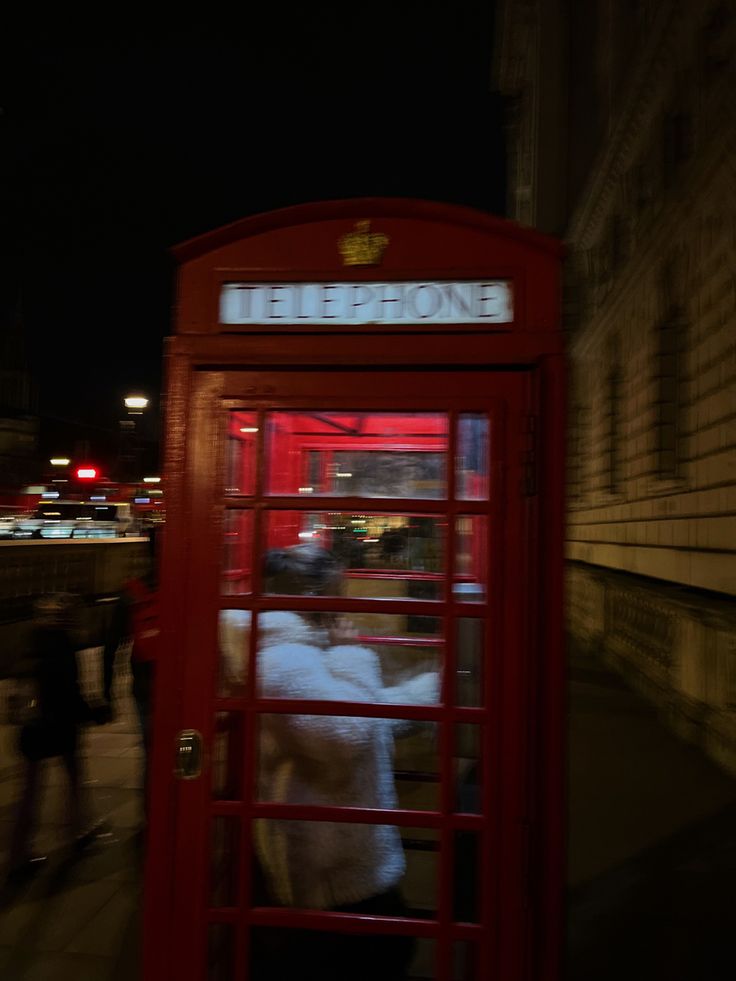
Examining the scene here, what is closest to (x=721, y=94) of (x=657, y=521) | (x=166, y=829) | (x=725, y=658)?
(x=657, y=521)

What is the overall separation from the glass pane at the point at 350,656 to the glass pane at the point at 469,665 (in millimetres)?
73

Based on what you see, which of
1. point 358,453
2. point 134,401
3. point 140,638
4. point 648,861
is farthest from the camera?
point 134,401

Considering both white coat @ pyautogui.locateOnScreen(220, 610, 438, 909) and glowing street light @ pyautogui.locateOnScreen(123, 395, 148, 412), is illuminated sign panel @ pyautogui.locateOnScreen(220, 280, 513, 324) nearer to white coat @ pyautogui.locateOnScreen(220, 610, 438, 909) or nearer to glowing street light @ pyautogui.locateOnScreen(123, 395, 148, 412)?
white coat @ pyautogui.locateOnScreen(220, 610, 438, 909)

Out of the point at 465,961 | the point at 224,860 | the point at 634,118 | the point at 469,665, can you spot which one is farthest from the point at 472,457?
the point at 634,118

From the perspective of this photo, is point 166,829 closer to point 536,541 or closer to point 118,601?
point 536,541

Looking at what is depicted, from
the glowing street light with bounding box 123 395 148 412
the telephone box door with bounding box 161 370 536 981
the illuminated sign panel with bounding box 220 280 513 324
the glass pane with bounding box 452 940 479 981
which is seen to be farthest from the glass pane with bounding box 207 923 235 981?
the glowing street light with bounding box 123 395 148 412

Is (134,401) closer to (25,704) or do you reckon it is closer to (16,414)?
(25,704)

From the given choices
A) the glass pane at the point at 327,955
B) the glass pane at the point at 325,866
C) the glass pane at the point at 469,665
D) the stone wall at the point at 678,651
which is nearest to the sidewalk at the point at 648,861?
the stone wall at the point at 678,651

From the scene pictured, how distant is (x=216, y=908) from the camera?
2.19m

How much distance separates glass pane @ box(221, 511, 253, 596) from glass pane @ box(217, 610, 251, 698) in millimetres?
77

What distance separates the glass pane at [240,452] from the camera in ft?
7.23

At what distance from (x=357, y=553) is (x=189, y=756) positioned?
2.67 ft

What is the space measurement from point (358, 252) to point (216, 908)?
6.53 feet

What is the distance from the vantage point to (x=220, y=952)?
2262mm
